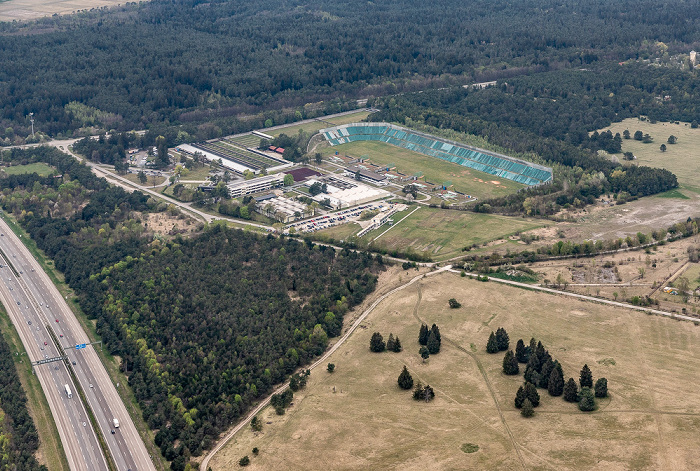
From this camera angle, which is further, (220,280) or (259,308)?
(220,280)

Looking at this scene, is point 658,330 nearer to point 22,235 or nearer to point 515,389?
point 515,389

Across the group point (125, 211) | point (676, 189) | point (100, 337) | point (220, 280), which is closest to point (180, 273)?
point (220, 280)

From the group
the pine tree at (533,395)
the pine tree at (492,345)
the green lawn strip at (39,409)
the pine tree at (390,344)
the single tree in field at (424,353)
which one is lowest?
the green lawn strip at (39,409)

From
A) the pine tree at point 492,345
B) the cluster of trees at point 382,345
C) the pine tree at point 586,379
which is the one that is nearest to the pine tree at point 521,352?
the pine tree at point 492,345

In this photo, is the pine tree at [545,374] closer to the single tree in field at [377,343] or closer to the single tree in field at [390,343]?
the single tree in field at [390,343]

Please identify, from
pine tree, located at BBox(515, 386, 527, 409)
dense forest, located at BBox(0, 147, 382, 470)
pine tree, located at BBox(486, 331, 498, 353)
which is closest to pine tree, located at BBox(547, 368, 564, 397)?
pine tree, located at BBox(515, 386, 527, 409)

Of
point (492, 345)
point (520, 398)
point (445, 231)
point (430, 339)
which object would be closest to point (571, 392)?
point (520, 398)
